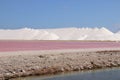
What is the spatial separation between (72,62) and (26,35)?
7729 cm

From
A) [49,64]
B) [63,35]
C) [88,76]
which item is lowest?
[88,76]

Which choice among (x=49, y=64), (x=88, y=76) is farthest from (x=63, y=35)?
(x=88, y=76)

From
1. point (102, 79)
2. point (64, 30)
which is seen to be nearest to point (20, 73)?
point (102, 79)

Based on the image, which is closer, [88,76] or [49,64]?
[88,76]

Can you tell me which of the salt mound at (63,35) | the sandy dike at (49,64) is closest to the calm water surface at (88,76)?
the sandy dike at (49,64)

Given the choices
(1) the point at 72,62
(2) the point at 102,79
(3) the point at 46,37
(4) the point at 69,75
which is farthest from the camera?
(3) the point at 46,37

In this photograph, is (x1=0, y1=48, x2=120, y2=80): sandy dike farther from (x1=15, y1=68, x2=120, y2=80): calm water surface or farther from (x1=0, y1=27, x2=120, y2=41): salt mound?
(x1=0, y1=27, x2=120, y2=41): salt mound

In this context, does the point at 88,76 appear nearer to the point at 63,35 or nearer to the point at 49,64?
the point at 49,64

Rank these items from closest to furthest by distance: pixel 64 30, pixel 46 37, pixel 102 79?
pixel 102 79, pixel 46 37, pixel 64 30

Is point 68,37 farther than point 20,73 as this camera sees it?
Yes

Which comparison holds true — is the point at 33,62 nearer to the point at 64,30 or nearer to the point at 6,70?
the point at 6,70

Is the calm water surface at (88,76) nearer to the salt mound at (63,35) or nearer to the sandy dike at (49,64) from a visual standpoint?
the sandy dike at (49,64)

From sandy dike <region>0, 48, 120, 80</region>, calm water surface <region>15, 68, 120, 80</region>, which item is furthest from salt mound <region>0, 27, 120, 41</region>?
calm water surface <region>15, 68, 120, 80</region>

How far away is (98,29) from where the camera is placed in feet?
381
